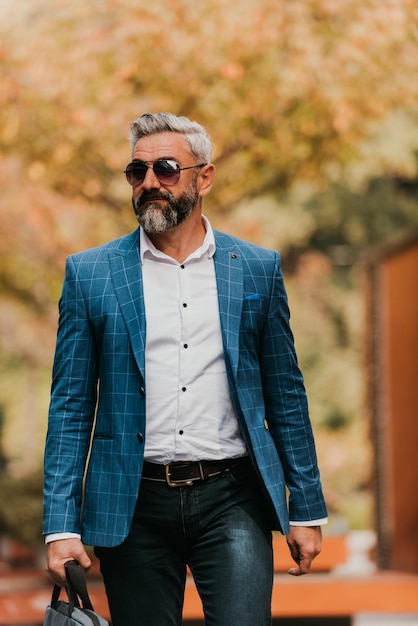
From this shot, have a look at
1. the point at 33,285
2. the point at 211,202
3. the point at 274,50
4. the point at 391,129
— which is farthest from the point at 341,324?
the point at 274,50

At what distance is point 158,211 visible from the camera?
3617 mm

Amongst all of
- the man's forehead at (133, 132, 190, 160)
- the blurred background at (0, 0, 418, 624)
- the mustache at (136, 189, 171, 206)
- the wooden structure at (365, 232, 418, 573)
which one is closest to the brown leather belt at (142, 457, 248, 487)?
the mustache at (136, 189, 171, 206)

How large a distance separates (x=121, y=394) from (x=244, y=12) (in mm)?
8864

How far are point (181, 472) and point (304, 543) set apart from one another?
0.44 m

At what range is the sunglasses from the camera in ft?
11.8

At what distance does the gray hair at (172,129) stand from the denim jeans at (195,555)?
94 centimetres

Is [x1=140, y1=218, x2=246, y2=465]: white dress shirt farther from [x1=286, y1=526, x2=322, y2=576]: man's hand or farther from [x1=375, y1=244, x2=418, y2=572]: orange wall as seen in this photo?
[x1=375, y1=244, x2=418, y2=572]: orange wall

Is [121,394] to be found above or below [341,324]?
below

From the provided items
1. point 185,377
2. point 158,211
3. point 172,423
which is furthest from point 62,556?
point 158,211

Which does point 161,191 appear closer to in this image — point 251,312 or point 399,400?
point 251,312

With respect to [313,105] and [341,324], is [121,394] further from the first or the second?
[341,324]

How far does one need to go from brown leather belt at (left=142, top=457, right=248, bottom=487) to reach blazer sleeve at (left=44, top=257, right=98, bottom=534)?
0.19 meters

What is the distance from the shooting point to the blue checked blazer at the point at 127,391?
3.47m

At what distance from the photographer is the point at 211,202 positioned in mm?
14320
